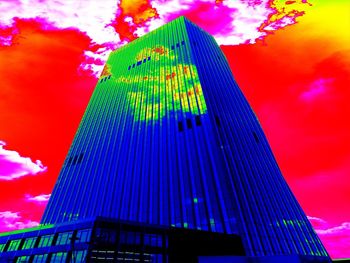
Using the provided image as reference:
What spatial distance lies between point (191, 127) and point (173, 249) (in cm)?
2268

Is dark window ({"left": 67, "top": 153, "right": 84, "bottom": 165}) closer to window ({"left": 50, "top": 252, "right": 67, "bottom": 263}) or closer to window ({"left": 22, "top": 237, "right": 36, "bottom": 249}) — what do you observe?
window ({"left": 22, "top": 237, "right": 36, "bottom": 249})

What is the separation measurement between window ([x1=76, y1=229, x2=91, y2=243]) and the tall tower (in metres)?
16.3

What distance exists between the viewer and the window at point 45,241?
2533 centimetres

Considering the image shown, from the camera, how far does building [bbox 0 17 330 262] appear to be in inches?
1286

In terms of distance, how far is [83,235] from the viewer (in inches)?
907

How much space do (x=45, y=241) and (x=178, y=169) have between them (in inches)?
862

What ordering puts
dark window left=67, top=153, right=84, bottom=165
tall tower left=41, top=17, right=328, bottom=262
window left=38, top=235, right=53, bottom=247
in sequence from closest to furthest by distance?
window left=38, top=235, right=53, bottom=247 < tall tower left=41, top=17, right=328, bottom=262 < dark window left=67, top=153, right=84, bottom=165

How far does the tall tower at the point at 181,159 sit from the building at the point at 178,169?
0.68 feet

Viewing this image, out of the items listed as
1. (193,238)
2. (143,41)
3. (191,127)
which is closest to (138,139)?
(191,127)

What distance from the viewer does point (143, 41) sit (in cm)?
7169

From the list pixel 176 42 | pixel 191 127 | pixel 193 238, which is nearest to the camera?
pixel 193 238

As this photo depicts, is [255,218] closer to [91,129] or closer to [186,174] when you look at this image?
[186,174]

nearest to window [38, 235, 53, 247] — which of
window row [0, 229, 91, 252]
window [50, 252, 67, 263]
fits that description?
window row [0, 229, 91, 252]

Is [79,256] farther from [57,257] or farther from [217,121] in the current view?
[217,121]
